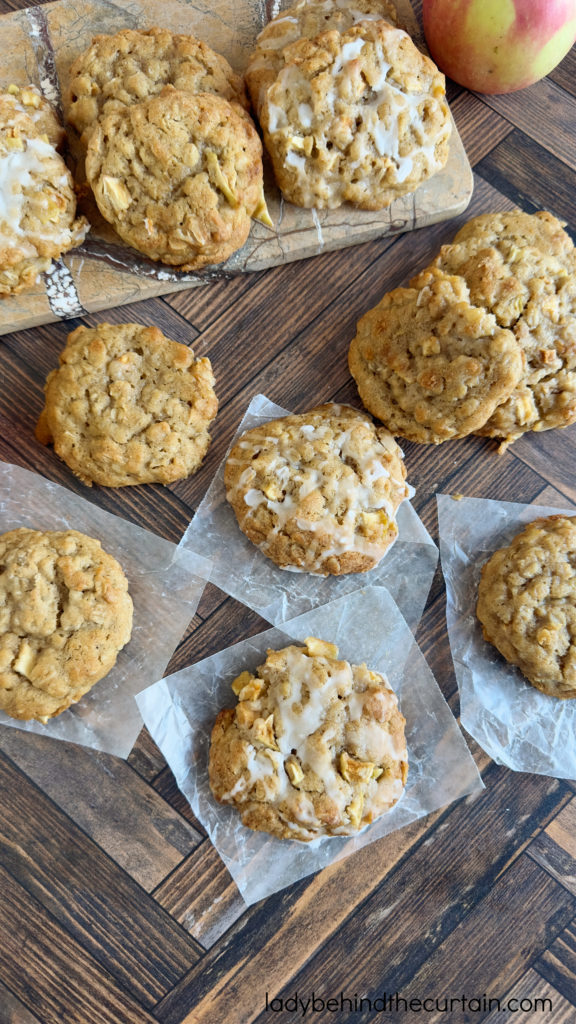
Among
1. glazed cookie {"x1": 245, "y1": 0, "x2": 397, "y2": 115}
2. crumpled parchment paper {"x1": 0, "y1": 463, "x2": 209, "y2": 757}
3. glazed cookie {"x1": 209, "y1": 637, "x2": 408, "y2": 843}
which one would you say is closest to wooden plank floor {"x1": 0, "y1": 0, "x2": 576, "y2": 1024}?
crumpled parchment paper {"x1": 0, "y1": 463, "x2": 209, "y2": 757}

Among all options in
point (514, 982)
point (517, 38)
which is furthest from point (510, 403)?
point (514, 982)

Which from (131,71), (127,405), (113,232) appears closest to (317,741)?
(127,405)

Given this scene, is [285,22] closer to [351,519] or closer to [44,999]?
[351,519]

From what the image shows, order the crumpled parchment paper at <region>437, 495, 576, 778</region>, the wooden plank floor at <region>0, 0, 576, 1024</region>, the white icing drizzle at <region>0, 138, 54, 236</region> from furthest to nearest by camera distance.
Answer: the crumpled parchment paper at <region>437, 495, 576, 778</region> → the wooden plank floor at <region>0, 0, 576, 1024</region> → the white icing drizzle at <region>0, 138, 54, 236</region>

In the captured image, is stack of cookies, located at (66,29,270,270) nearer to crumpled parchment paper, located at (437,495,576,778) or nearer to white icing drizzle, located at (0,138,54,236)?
Result: white icing drizzle, located at (0,138,54,236)

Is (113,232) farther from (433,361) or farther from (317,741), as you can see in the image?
(317,741)

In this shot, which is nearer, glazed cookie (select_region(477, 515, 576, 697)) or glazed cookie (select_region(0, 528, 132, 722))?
glazed cookie (select_region(0, 528, 132, 722))

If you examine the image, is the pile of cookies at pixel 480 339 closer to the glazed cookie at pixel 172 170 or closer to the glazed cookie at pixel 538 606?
the glazed cookie at pixel 538 606
